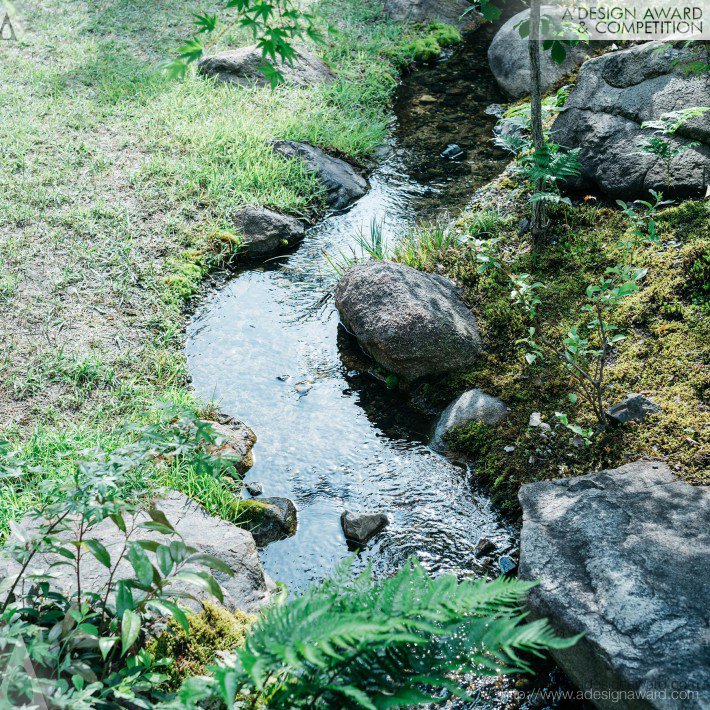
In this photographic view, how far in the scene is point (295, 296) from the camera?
616 cm

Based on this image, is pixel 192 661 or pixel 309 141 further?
pixel 309 141

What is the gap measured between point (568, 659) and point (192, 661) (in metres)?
1.68

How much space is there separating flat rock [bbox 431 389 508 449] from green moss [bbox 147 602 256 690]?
209 centimetres

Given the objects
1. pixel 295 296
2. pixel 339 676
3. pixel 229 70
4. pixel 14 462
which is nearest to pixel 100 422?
pixel 14 462

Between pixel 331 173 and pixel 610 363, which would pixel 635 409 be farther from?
pixel 331 173

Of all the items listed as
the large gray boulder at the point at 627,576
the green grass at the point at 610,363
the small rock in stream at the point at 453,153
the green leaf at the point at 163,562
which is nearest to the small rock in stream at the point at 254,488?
the green grass at the point at 610,363

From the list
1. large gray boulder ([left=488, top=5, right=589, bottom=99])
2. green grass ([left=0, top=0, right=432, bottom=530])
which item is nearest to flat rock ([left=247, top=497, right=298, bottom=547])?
green grass ([left=0, top=0, right=432, bottom=530])

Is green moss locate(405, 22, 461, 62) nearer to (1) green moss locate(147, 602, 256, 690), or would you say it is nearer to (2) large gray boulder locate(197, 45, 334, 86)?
(2) large gray boulder locate(197, 45, 334, 86)

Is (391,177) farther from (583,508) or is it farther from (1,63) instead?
(1,63)

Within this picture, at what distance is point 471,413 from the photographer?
460 centimetres

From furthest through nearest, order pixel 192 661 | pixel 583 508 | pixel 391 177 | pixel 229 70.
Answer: pixel 229 70
pixel 391 177
pixel 583 508
pixel 192 661

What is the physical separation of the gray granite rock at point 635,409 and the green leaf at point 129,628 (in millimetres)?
3075

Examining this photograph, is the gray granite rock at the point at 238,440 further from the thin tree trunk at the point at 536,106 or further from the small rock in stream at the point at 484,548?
the thin tree trunk at the point at 536,106

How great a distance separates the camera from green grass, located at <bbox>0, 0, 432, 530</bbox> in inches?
191
